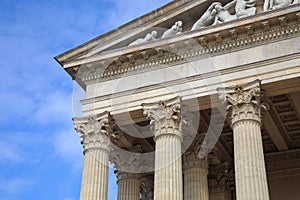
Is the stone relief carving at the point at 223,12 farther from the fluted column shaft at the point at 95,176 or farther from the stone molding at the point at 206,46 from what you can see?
the fluted column shaft at the point at 95,176

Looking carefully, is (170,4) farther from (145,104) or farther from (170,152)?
(170,152)

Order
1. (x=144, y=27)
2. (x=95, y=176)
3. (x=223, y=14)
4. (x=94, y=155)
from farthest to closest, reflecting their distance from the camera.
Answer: (x=144, y=27), (x=223, y=14), (x=94, y=155), (x=95, y=176)

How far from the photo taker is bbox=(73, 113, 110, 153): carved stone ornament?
2936 centimetres

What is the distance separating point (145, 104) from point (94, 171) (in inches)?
176

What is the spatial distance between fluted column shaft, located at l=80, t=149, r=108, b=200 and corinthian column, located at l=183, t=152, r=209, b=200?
17.9 ft

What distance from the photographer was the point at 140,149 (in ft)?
111

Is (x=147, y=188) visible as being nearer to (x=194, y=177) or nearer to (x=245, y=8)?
(x=194, y=177)

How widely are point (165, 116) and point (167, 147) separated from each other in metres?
1.74

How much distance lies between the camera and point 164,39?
1163 inches

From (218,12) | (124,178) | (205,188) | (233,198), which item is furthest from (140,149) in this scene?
(218,12)

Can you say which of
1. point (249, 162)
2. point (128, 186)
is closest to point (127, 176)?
point (128, 186)

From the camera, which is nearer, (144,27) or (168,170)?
(168,170)

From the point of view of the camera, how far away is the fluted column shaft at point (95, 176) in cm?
2806

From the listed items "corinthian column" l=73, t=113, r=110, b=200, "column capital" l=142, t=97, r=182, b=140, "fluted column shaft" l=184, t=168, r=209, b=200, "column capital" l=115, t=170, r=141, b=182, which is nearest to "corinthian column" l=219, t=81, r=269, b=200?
"column capital" l=142, t=97, r=182, b=140
